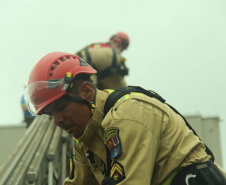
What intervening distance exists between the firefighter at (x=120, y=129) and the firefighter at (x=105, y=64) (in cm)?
256

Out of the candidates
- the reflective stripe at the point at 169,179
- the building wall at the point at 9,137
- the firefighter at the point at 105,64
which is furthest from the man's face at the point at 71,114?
the building wall at the point at 9,137

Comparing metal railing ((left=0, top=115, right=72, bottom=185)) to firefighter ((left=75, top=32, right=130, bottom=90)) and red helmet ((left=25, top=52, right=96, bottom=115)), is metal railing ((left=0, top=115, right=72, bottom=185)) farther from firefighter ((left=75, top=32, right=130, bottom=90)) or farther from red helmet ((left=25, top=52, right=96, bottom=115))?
red helmet ((left=25, top=52, right=96, bottom=115))

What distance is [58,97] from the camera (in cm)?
425

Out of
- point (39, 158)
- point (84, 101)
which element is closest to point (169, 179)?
point (84, 101)

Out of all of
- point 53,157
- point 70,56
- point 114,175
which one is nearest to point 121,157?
point 114,175

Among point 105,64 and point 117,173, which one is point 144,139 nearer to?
point 117,173

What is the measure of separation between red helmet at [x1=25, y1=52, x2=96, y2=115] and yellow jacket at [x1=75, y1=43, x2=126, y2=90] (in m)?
2.57

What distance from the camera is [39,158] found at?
5977 mm

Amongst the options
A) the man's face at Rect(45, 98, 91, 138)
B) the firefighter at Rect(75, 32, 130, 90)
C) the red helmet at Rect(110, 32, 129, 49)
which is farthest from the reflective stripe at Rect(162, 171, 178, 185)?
the red helmet at Rect(110, 32, 129, 49)

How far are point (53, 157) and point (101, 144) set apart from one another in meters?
2.08

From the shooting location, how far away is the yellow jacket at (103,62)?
709 centimetres

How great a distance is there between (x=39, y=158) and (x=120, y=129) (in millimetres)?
2285

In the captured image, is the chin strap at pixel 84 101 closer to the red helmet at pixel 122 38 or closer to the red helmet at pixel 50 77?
the red helmet at pixel 50 77

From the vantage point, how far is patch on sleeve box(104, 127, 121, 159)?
12.6ft
